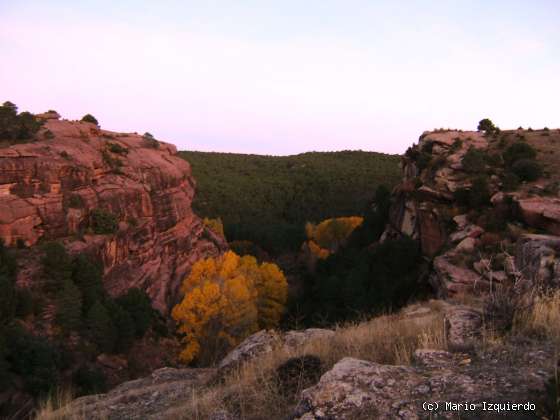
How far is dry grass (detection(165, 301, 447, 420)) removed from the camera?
470cm

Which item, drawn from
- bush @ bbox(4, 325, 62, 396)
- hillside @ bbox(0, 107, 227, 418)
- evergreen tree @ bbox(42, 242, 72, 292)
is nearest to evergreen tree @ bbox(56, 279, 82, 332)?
hillside @ bbox(0, 107, 227, 418)

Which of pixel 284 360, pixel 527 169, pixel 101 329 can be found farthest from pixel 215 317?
pixel 284 360

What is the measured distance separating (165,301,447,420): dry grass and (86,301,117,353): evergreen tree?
1954 cm

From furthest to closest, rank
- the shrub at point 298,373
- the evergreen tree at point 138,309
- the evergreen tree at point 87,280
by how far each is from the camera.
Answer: the evergreen tree at point 138,309 → the evergreen tree at point 87,280 → the shrub at point 298,373

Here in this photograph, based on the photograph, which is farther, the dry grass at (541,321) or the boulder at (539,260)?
the boulder at (539,260)

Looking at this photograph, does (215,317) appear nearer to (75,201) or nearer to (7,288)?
(7,288)

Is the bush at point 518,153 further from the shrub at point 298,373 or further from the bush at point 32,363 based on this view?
the bush at point 32,363

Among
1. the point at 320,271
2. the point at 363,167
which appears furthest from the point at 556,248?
the point at 363,167

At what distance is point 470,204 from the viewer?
2611 centimetres

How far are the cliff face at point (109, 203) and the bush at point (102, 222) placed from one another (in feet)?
0.64

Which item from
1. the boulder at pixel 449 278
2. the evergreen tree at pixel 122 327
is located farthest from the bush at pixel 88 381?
the boulder at pixel 449 278

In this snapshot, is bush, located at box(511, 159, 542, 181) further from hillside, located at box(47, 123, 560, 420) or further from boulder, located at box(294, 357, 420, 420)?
boulder, located at box(294, 357, 420, 420)

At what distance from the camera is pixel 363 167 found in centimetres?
9594

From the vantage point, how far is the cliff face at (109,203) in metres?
27.8
